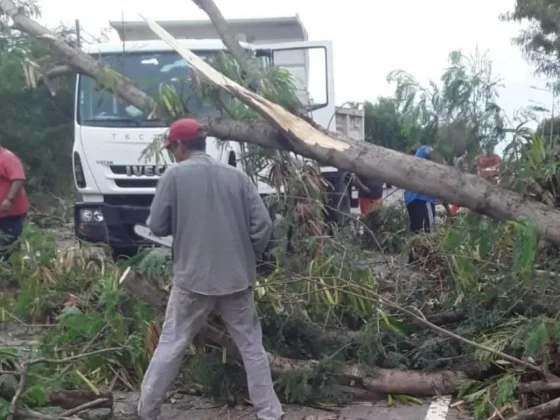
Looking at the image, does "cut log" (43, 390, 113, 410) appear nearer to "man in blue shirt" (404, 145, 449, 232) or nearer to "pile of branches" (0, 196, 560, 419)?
"pile of branches" (0, 196, 560, 419)

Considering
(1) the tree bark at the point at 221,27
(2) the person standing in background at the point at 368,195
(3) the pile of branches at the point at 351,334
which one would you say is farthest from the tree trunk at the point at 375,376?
(2) the person standing in background at the point at 368,195

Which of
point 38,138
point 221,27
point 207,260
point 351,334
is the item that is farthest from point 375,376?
point 38,138

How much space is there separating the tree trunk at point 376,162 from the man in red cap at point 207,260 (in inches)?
25.0

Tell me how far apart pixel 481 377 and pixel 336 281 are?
1.15 meters

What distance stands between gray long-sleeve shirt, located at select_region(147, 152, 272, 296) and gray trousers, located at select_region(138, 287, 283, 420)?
0.37 feet

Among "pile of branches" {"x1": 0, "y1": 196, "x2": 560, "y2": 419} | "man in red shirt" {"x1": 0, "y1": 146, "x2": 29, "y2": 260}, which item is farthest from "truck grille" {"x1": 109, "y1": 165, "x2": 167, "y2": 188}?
"pile of branches" {"x1": 0, "y1": 196, "x2": 560, "y2": 419}

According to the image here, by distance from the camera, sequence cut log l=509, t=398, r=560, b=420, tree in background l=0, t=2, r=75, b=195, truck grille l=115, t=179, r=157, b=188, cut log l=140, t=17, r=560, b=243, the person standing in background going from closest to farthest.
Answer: cut log l=509, t=398, r=560, b=420, cut log l=140, t=17, r=560, b=243, truck grille l=115, t=179, r=157, b=188, the person standing in background, tree in background l=0, t=2, r=75, b=195

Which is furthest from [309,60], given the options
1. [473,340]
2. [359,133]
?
[473,340]

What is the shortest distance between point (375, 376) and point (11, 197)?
4341 millimetres

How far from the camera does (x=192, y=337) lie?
5418 mm

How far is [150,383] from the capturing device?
5.31 m

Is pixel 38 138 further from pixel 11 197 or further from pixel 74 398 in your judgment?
pixel 74 398

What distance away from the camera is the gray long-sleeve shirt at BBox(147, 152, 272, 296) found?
5.28 metres

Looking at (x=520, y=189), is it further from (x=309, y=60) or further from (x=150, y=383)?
(x=309, y=60)
